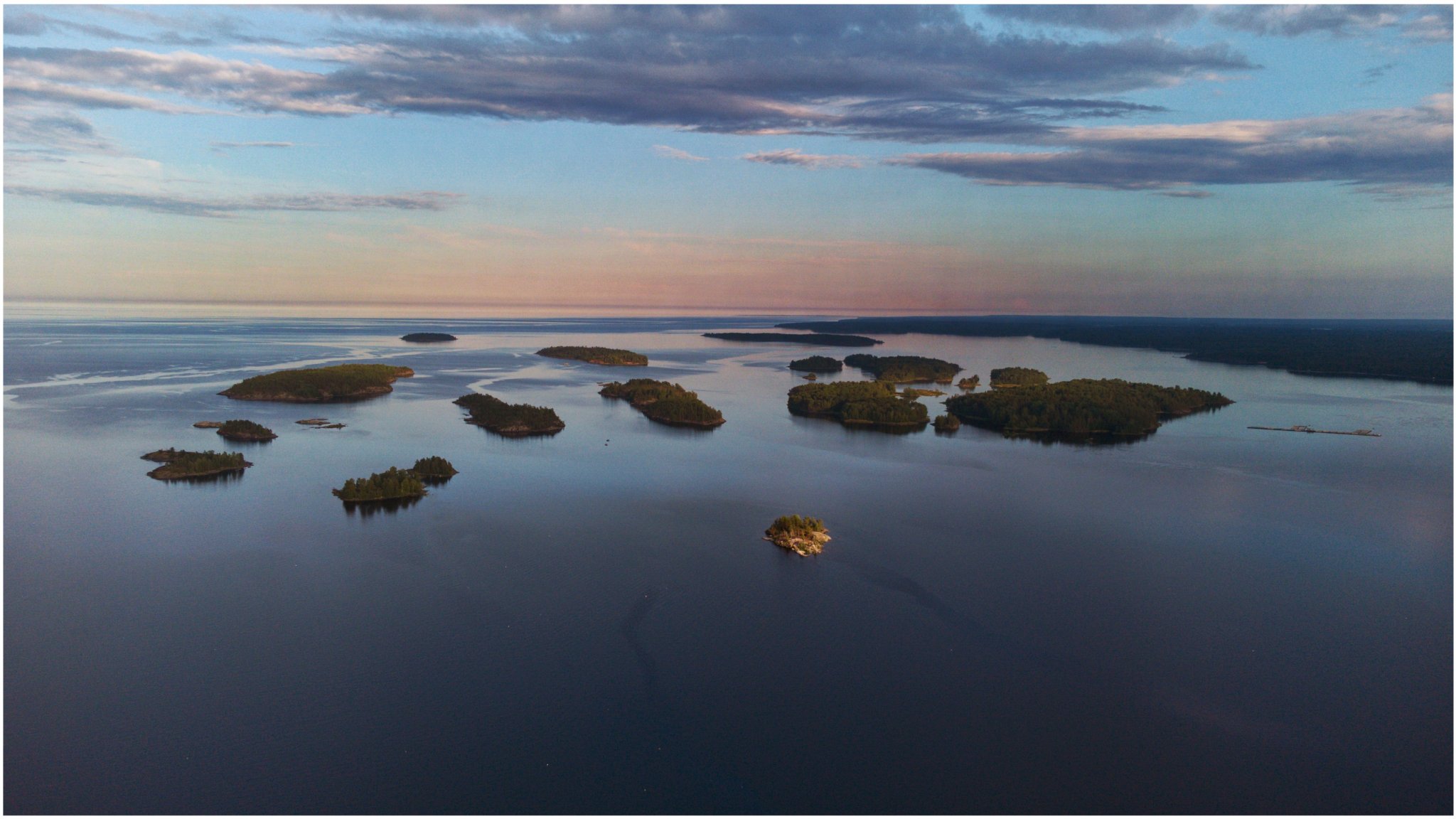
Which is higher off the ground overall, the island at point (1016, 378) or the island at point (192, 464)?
the island at point (1016, 378)

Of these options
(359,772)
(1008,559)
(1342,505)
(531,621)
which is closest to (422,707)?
(359,772)

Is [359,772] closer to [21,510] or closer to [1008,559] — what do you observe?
[1008,559]

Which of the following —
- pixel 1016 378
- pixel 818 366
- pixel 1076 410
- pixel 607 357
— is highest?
pixel 1016 378

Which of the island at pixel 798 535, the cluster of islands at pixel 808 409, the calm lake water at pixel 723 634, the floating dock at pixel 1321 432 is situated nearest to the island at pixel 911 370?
the cluster of islands at pixel 808 409

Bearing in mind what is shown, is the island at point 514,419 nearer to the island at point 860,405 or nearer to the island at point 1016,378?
the island at point 860,405

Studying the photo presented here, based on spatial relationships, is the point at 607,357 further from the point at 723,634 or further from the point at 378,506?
the point at 723,634

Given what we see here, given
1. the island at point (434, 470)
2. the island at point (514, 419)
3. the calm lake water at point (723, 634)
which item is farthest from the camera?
the island at point (514, 419)

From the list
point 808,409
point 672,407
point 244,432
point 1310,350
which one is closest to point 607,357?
point 808,409
